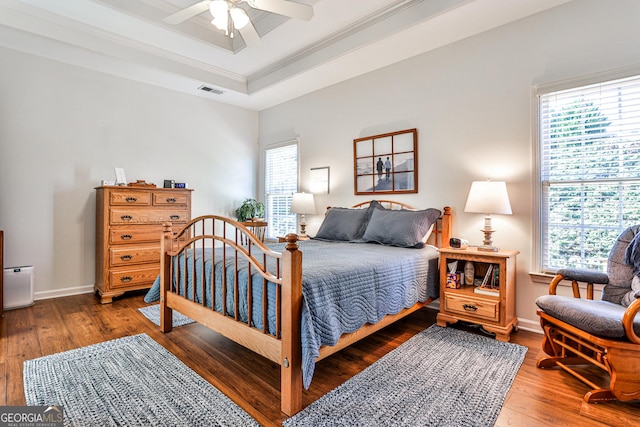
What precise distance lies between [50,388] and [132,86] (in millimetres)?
3732

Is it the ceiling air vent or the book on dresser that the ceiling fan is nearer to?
the ceiling air vent

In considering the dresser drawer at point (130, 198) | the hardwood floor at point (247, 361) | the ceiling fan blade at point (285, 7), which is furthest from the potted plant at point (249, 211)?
the ceiling fan blade at point (285, 7)

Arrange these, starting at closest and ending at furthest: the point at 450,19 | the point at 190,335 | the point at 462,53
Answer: the point at 190,335
the point at 450,19
the point at 462,53

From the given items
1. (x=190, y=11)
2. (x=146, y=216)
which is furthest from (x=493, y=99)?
(x=146, y=216)

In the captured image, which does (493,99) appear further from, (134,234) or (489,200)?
(134,234)

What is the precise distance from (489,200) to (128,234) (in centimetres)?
379

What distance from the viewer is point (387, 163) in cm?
384

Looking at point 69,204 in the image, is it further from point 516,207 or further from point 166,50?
point 516,207

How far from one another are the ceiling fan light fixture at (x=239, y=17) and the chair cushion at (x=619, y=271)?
3136mm

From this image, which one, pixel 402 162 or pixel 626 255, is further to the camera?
pixel 402 162

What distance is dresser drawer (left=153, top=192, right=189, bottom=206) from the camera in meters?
3.99

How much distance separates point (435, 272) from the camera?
3.07m

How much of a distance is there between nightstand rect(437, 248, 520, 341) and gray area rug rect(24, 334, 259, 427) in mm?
1961

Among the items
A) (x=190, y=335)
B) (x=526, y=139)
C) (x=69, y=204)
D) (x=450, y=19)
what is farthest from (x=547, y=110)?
(x=69, y=204)
